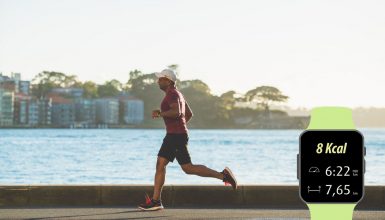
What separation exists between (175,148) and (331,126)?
702 centimetres

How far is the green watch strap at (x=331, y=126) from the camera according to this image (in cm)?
313

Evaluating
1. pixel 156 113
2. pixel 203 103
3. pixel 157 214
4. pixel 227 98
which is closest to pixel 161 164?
pixel 157 214

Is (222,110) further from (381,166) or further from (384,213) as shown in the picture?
(384,213)

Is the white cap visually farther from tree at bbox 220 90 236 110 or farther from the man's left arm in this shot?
tree at bbox 220 90 236 110

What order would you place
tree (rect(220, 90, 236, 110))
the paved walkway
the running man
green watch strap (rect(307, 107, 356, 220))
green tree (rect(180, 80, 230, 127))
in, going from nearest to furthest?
green watch strap (rect(307, 107, 356, 220))
the paved walkway
the running man
green tree (rect(180, 80, 230, 127))
tree (rect(220, 90, 236, 110))

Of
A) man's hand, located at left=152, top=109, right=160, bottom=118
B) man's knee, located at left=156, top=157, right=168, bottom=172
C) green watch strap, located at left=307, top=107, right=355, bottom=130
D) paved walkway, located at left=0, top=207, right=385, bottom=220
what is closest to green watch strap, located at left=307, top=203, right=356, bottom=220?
green watch strap, located at left=307, top=107, right=355, bottom=130

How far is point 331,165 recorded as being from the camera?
3.15m

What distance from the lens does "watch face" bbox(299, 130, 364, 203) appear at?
10.3ft

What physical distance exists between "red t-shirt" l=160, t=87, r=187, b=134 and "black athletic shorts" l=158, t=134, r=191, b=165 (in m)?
0.07

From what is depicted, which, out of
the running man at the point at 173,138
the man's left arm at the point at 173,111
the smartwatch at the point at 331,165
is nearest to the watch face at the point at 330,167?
the smartwatch at the point at 331,165

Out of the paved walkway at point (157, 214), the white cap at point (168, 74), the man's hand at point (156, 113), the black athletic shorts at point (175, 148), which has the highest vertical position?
the white cap at point (168, 74)

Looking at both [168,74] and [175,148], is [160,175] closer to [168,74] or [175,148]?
[175,148]

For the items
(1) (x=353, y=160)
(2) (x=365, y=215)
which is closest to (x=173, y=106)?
(2) (x=365, y=215)

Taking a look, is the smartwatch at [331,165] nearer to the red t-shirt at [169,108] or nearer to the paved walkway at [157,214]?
the paved walkway at [157,214]
